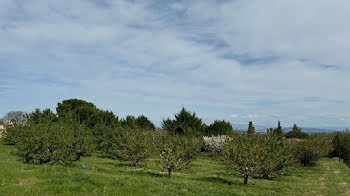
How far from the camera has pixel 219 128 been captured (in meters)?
52.6

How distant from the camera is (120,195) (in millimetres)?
10938

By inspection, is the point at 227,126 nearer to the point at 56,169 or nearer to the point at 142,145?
the point at 142,145

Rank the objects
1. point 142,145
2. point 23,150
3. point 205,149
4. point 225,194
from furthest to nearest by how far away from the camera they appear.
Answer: point 205,149 → point 142,145 → point 23,150 → point 225,194

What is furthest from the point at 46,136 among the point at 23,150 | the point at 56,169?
the point at 56,169

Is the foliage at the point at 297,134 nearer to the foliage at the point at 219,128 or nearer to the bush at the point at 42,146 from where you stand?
the foliage at the point at 219,128

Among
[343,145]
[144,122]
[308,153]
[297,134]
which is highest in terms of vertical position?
[144,122]

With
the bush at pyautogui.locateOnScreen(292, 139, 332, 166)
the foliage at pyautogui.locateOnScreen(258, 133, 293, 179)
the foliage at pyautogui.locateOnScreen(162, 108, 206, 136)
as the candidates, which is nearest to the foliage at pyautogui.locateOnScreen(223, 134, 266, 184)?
the foliage at pyautogui.locateOnScreen(258, 133, 293, 179)

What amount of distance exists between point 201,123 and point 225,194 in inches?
1476

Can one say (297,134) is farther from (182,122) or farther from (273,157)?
(273,157)

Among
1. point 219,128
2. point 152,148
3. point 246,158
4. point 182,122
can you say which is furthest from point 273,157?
point 219,128

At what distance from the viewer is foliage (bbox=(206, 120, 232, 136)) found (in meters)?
52.2

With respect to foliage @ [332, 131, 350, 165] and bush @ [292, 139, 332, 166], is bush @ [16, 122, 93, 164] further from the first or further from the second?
foliage @ [332, 131, 350, 165]

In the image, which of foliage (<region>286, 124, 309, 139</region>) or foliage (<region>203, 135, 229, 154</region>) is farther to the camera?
foliage (<region>286, 124, 309, 139</region>)

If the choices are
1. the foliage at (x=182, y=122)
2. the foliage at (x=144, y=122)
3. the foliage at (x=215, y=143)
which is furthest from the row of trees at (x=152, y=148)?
the foliage at (x=144, y=122)
